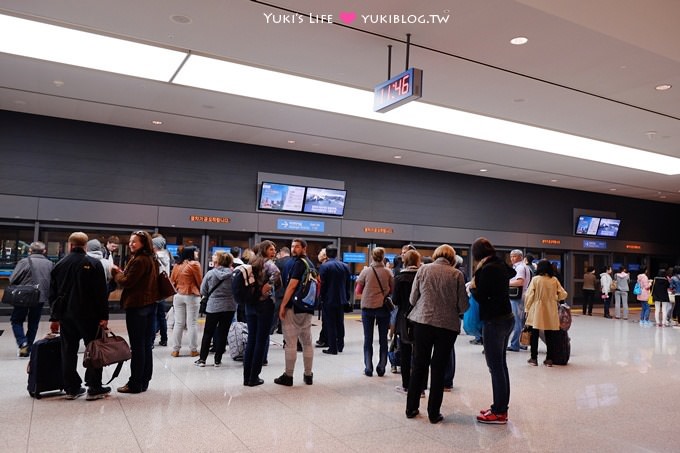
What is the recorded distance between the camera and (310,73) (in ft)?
24.0

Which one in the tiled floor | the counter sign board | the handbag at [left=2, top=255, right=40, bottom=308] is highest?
the counter sign board

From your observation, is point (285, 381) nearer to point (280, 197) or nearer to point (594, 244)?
point (280, 197)

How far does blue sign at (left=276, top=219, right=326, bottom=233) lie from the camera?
1202cm

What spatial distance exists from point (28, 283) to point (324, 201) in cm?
700

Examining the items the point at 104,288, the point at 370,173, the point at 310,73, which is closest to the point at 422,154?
the point at 370,173

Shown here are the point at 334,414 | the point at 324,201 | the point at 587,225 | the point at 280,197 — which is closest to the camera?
the point at 334,414

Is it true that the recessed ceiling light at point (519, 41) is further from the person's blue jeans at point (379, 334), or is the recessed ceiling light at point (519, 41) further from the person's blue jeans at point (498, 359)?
the person's blue jeans at point (379, 334)

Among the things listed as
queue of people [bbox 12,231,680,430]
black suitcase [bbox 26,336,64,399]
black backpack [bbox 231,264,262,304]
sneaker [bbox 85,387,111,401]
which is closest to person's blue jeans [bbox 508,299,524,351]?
queue of people [bbox 12,231,680,430]

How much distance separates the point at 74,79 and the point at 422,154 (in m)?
7.55

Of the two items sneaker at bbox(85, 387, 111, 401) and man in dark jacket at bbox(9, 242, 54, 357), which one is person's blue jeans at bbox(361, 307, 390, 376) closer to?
sneaker at bbox(85, 387, 111, 401)

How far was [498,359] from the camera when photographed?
14.5 feet

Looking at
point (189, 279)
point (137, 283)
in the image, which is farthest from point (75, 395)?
point (189, 279)

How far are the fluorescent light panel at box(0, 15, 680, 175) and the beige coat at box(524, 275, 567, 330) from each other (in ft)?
11.7

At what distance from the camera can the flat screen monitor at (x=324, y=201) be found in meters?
12.3
